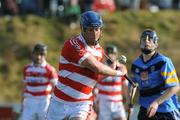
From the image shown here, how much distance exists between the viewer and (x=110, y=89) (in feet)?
51.4

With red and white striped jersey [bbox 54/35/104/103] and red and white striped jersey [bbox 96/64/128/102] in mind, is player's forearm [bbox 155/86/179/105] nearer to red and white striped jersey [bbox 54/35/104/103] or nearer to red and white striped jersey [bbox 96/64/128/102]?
red and white striped jersey [bbox 54/35/104/103]

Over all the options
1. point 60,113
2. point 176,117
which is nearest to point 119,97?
point 176,117

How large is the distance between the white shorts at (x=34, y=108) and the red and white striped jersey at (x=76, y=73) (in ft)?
19.4

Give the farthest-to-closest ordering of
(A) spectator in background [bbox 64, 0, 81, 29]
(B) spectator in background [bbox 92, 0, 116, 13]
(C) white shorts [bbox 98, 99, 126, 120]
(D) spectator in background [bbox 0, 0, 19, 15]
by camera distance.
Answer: (B) spectator in background [bbox 92, 0, 116, 13] → (D) spectator in background [bbox 0, 0, 19, 15] → (A) spectator in background [bbox 64, 0, 81, 29] → (C) white shorts [bbox 98, 99, 126, 120]

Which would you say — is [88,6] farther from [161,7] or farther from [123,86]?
[123,86]

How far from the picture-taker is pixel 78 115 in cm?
888

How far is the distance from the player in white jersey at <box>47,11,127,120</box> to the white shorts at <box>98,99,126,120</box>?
662 cm

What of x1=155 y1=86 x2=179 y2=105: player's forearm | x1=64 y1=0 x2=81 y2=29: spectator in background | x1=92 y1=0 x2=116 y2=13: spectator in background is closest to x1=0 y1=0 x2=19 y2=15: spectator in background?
x1=64 y1=0 x2=81 y2=29: spectator in background

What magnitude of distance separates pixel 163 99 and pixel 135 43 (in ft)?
45.6

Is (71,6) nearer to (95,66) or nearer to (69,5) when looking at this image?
(69,5)

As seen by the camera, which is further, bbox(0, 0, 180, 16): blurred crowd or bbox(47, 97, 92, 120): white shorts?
bbox(0, 0, 180, 16): blurred crowd

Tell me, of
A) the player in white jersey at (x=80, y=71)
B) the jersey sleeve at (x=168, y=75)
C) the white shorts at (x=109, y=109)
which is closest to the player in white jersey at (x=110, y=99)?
the white shorts at (x=109, y=109)

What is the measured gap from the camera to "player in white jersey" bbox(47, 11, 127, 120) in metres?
8.69

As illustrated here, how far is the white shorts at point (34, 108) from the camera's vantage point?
14781mm
